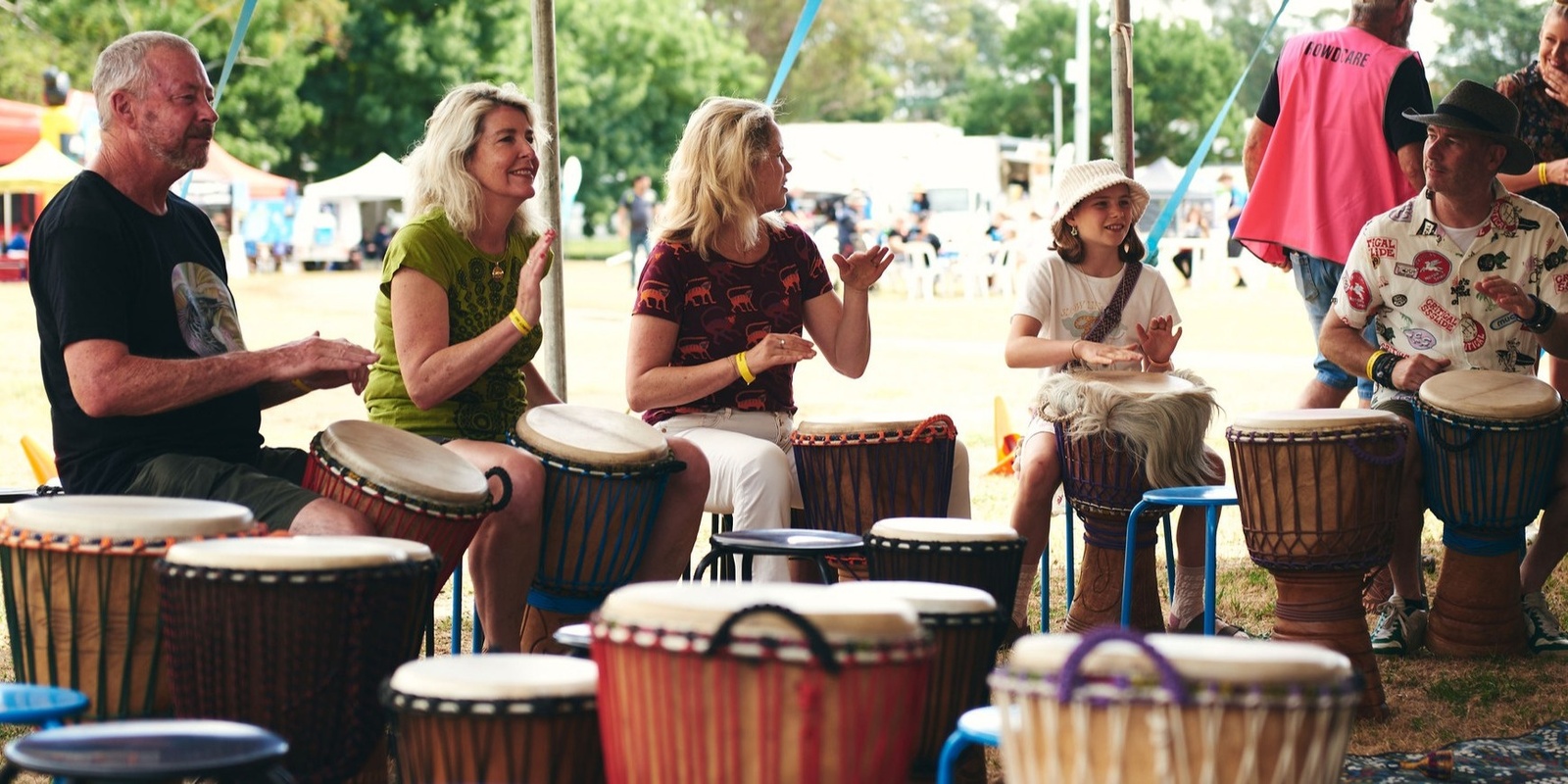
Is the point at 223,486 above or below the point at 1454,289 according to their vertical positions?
below

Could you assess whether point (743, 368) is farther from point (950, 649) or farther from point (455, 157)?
point (950, 649)

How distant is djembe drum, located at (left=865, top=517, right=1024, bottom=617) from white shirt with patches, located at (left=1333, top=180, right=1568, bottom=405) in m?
1.85

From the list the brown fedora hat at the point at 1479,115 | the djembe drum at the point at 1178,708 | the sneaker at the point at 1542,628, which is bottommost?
the sneaker at the point at 1542,628

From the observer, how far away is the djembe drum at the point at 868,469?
175 inches

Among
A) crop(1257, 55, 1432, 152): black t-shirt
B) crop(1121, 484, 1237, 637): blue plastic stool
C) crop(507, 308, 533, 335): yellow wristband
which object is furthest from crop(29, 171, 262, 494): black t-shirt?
Result: crop(1257, 55, 1432, 152): black t-shirt

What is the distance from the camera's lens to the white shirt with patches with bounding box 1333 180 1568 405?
477cm

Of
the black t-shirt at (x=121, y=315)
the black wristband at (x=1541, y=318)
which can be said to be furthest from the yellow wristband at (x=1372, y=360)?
the black t-shirt at (x=121, y=315)

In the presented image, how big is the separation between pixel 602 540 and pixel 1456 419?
7.64ft

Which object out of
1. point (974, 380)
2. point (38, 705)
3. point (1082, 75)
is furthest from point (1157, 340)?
point (1082, 75)

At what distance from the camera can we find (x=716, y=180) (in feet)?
15.3

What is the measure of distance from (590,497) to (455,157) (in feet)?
3.20

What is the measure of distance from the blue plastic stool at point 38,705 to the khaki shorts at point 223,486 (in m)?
0.70

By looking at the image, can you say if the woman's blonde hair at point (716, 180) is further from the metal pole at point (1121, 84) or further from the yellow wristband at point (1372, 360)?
the metal pole at point (1121, 84)

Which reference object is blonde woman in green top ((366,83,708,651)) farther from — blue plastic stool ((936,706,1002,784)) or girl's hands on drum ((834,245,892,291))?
blue plastic stool ((936,706,1002,784))
